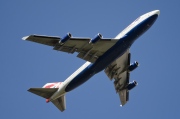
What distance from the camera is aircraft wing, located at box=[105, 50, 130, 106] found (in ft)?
226

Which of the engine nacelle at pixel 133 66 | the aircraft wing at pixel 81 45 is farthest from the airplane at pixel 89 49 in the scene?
the engine nacelle at pixel 133 66

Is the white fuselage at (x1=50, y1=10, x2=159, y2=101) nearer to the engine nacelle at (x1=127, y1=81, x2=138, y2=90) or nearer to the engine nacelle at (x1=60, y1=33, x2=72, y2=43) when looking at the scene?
the engine nacelle at (x1=60, y1=33, x2=72, y2=43)

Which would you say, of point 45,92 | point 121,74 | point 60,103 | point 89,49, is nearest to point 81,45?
point 89,49

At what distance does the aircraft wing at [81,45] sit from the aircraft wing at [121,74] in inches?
310

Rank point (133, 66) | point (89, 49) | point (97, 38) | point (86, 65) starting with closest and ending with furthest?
1. point (97, 38)
2. point (89, 49)
3. point (86, 65)
4. point (133, 66)

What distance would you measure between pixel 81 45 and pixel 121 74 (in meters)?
14.7

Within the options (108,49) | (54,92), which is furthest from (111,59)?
(54,92)

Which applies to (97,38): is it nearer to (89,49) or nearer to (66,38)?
(89,49)

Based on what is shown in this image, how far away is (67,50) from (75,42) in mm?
1964

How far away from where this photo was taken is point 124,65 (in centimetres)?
6981

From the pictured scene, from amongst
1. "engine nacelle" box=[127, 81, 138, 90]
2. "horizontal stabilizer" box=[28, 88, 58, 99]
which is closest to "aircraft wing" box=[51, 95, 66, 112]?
"horizontal stabilizer" box=[28, 88, 58, 99]

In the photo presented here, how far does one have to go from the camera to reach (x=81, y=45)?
59.7 metres

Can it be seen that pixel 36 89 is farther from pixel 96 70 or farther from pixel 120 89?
pixel 120 89

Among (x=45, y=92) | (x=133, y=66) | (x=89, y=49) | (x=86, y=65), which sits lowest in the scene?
(x=45, y=92)
